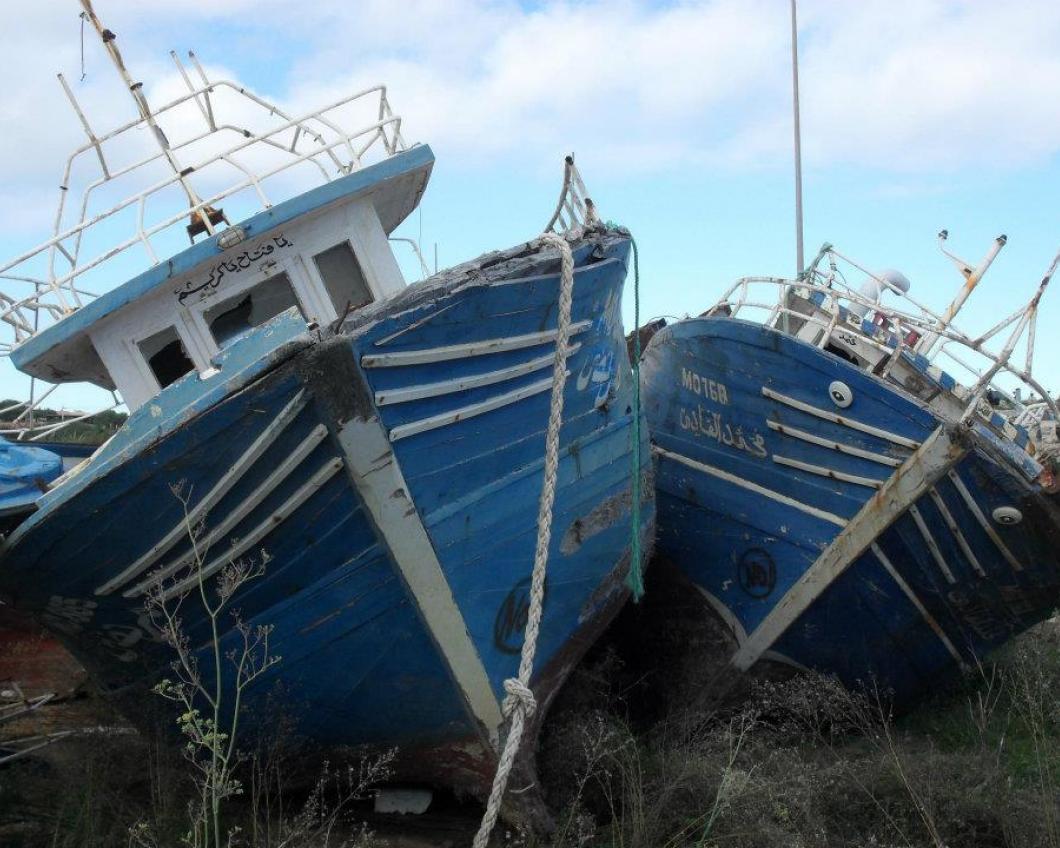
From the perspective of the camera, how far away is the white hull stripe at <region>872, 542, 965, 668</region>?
6.63 m

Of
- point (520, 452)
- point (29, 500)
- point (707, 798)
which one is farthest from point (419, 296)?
point (707, 798)

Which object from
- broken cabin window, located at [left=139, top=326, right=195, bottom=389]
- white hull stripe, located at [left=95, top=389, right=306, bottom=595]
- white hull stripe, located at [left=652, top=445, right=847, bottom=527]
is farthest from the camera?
white hull stripe, located at [left=652, top=445, right=847, bottom=527]

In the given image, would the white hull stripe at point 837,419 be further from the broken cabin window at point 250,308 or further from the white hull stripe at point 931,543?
the broken cabin window at point 250,308

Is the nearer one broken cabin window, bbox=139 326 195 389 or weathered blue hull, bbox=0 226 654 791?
weathered blue hull, bbox=0 226 654 791

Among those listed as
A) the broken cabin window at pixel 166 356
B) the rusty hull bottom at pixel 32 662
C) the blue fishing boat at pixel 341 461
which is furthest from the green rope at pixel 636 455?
the rusty hull bottom at pixel 32 662

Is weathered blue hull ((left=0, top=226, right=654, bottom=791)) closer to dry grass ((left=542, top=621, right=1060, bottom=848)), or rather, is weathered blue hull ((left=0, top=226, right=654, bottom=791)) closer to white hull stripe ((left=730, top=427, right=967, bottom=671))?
dry grass ((left=542, top=621, right=1060, bottom=848))

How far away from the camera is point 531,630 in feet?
12.6

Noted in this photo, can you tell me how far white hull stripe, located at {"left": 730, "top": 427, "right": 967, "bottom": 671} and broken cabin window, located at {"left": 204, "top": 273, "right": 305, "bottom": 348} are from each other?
3.69m

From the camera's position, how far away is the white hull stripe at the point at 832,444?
648 cm

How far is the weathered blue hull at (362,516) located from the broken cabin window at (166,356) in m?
1.02

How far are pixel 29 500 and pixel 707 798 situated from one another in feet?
11.2

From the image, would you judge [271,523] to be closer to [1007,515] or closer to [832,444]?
[832,444]

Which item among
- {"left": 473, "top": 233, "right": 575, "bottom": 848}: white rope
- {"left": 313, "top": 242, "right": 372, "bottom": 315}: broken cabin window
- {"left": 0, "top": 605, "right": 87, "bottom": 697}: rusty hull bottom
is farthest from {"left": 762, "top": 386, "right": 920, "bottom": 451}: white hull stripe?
{"left": 0, "top": 605, "right": 87, "bottom": 697}: rusty hull bottom

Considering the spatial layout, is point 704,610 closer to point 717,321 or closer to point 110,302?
point 717,321
